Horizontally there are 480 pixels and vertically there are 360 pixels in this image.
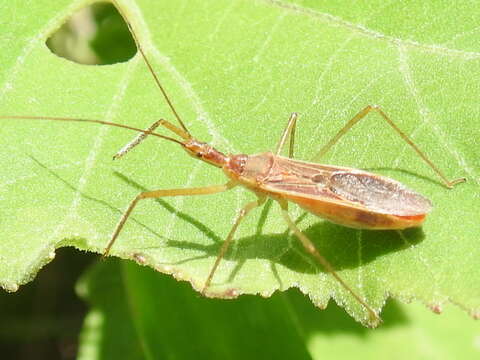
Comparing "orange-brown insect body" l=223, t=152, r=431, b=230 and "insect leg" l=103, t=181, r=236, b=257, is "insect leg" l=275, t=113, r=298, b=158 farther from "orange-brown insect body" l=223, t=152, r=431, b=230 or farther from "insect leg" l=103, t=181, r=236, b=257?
"insect leg" l=103, t=181, r=236, b=257

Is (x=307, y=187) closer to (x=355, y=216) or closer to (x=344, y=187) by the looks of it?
(x=344, y=187)

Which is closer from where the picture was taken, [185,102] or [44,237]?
[44,237]

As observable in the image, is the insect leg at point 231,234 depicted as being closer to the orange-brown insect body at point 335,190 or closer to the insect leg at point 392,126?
the orange-brown insect body at point 335,190

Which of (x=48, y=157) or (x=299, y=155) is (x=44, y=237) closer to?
(x=48, y=157)

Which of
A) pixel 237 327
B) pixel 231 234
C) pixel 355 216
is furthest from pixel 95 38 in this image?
pixel 355 216

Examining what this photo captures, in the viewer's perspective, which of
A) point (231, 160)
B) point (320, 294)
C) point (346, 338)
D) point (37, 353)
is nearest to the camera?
point (320, 294)

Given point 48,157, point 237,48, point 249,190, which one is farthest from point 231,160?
point 48,157
